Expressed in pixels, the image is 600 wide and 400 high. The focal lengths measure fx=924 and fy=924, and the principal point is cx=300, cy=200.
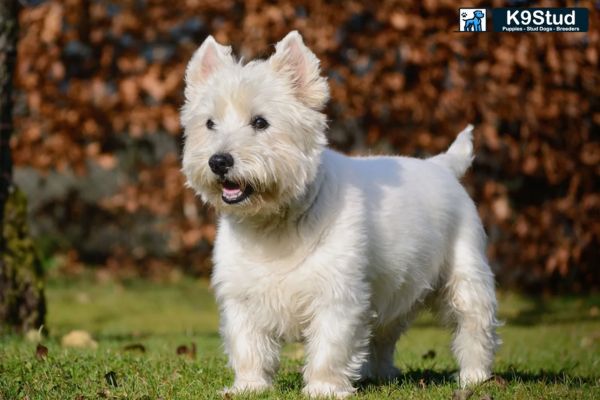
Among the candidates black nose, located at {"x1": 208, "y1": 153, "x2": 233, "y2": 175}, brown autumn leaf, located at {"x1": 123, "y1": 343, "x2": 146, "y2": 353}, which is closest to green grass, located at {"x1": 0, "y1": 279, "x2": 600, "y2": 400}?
brown autumn leaf, located at {"x1": 123, "y1": 343, "x2": 146, "y2": 353}

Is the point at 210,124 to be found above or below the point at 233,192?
above

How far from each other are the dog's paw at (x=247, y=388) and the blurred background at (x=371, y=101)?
616 centimetres

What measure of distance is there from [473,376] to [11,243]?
4190 millimetres

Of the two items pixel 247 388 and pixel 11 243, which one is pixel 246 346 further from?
pixel 11 243

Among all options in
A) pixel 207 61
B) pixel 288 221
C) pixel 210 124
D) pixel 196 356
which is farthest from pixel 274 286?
pixel 196 356

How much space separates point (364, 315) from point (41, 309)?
12.4ft

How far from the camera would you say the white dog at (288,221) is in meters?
4.84

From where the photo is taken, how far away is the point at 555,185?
12016 mm

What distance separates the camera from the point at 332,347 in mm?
4859

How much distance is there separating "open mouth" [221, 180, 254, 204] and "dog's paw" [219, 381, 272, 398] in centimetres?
101

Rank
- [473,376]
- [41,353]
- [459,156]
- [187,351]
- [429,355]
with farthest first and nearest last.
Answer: [429,355]
[187,351]
[459,156]
[41,353]
[473,376]

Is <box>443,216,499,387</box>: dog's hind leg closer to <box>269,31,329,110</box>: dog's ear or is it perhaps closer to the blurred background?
<box>269,31,329,110</box>: dog's ear

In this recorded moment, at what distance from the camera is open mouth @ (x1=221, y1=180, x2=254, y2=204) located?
4.80m

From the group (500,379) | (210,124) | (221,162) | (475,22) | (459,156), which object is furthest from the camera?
(475,22)
